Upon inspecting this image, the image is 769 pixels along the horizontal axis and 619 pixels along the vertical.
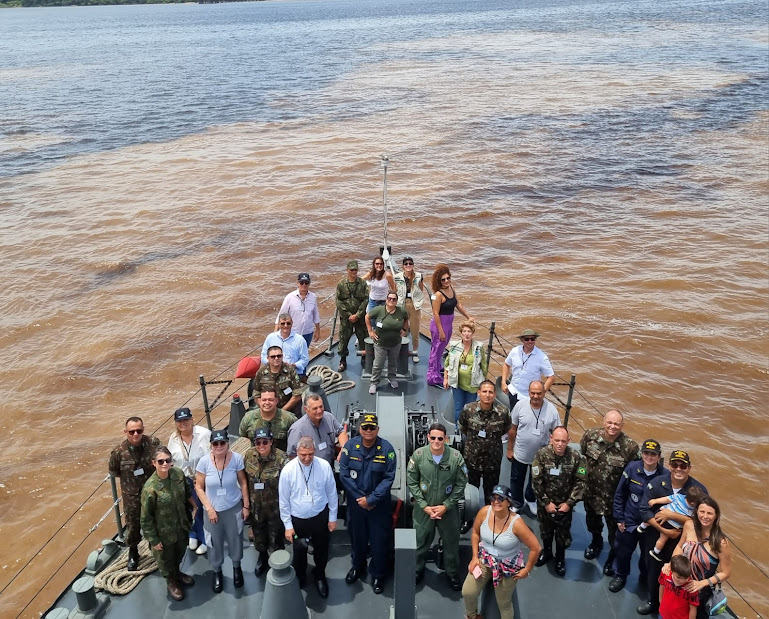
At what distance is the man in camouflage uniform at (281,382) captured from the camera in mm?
7211

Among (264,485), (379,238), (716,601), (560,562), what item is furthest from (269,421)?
(379,238)

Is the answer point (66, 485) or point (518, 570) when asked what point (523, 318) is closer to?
point (66, 485)

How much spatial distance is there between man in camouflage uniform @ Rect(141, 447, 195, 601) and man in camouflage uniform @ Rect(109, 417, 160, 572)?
46 centimetres

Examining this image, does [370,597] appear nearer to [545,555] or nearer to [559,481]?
[545,555]

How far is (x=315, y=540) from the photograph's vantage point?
5914 millimetres

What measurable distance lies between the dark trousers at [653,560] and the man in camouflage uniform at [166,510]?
4.06 m

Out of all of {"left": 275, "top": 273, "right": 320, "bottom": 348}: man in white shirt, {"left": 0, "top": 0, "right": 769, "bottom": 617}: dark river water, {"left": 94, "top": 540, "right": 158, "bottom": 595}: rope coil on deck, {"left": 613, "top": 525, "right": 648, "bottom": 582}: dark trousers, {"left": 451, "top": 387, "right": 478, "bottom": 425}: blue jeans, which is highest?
{"left": 275, "top": 273, "right": 320, "bottom": 348}: man in white shirt

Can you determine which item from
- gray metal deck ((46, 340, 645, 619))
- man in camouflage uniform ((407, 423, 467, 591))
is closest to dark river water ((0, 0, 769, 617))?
gray metal deck ((46, 340, 645, 619))

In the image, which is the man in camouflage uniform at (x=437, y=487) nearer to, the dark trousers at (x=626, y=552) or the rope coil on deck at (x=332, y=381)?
the dark trousers at (x=626, y=552)

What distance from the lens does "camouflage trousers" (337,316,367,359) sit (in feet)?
31.5

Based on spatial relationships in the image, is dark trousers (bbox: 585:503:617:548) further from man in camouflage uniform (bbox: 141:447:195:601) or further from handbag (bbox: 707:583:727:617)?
man in camouflage uniform (bbox: 141:447:195:601)

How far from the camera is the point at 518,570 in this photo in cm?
521

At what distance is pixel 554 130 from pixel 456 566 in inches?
1249

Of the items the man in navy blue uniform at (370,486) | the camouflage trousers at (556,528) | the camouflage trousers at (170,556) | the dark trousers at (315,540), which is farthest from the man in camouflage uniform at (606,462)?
the camouflage trousers at (170,556)
